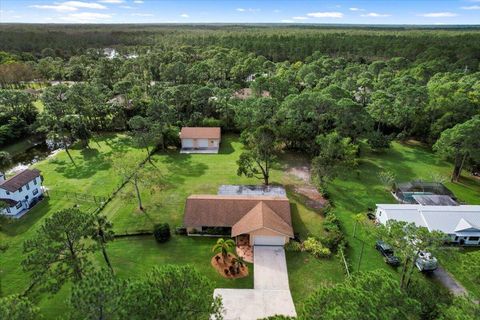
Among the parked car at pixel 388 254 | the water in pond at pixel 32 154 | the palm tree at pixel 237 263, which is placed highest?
the parked car at pixel 388 254

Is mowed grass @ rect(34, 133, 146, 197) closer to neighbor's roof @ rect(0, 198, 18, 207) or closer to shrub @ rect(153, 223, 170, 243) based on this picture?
neighbor's roof @ rect(0, 198, 18, 207)

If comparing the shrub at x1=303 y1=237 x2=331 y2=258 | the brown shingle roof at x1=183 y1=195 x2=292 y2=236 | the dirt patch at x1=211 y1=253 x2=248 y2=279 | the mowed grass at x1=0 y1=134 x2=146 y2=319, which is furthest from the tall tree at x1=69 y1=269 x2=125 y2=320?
the shrub at x1=303 y1=237 x2=331 y2=258

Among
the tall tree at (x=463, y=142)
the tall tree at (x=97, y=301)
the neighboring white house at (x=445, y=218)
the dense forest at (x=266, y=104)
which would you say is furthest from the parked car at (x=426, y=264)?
the tall tree at (x=97, y=301)

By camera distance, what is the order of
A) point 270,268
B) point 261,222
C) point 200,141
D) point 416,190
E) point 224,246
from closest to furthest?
point 224,246
point 270,268
point 261,222
point 416,190
point 200,141

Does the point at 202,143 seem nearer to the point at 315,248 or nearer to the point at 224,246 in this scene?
the point at 224,246

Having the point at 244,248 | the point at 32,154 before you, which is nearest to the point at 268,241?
the point at 244,248

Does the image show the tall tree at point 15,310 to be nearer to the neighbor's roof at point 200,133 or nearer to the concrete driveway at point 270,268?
the concrete driveway at point 270,268
